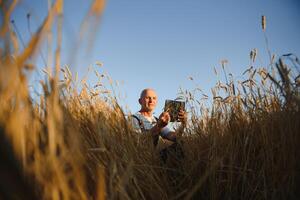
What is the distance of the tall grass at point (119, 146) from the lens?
1.51 ft

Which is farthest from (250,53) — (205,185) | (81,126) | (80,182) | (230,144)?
(80,182)

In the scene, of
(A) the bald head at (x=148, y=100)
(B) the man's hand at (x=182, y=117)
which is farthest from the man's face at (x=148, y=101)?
(B) the man's hand at (x=182, y=117)

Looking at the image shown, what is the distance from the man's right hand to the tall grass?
0.15m

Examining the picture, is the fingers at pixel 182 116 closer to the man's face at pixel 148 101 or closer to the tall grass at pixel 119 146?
the tall grass at pixel 119 146

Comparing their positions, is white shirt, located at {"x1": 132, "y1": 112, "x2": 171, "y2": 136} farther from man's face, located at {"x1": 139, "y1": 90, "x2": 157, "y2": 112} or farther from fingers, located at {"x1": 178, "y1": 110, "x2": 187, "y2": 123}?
fingers, located at {"x1": 178, "y1": 110, "x2": 187, "y2": 123}

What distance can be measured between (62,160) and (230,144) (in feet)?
3.38

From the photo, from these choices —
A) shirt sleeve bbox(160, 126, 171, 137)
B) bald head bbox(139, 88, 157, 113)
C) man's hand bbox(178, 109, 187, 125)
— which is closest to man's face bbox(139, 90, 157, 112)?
bald head bbox(139, 88, 157, 113)

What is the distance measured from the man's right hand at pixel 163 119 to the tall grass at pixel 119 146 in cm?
15

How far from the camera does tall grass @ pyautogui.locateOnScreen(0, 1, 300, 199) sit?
46cm

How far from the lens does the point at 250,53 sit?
173 centimetres

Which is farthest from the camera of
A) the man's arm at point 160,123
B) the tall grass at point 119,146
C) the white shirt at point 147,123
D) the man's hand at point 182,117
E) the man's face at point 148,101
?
the man's face at point 148,101

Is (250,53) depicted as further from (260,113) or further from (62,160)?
(62,160)

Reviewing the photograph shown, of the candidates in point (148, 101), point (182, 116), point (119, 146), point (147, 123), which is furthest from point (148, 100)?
point (119, 146)

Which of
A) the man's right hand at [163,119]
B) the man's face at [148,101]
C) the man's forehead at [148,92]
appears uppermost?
the man's forehead at [148,92]
